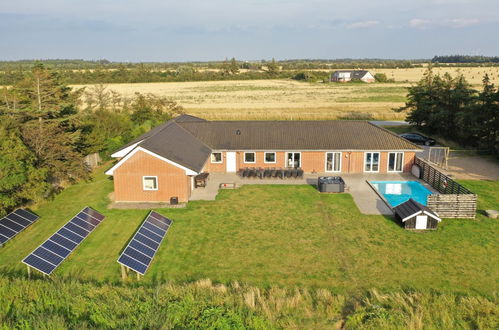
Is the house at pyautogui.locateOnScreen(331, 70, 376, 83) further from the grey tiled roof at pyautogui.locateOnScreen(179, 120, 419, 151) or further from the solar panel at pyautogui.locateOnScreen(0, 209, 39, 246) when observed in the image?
the solar panel at pyautogui.locateOnScreen(0, 209, 39, 246)

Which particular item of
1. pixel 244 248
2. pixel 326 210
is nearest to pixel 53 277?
pixel 244 248

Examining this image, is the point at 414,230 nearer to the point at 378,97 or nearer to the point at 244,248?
the point at 244,248

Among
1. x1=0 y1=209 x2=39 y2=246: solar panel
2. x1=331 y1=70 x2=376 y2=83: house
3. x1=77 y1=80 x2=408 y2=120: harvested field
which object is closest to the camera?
x1=0 y1=209 x2=39 y2=246: solar panel

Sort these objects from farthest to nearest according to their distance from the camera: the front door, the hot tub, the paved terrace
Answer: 1. the front door
2. the hot tub
3. the paved terrace

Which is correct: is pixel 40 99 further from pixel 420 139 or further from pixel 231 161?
pixel 420 139

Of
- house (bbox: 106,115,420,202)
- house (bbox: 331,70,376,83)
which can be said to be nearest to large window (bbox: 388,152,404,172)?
house (bbox: 106,115,420,202)

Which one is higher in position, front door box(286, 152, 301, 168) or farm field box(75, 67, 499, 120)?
farm field box(75, 67, 499, 120)

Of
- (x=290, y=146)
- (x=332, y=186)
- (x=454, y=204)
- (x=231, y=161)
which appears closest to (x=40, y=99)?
(x=231, y=161)
